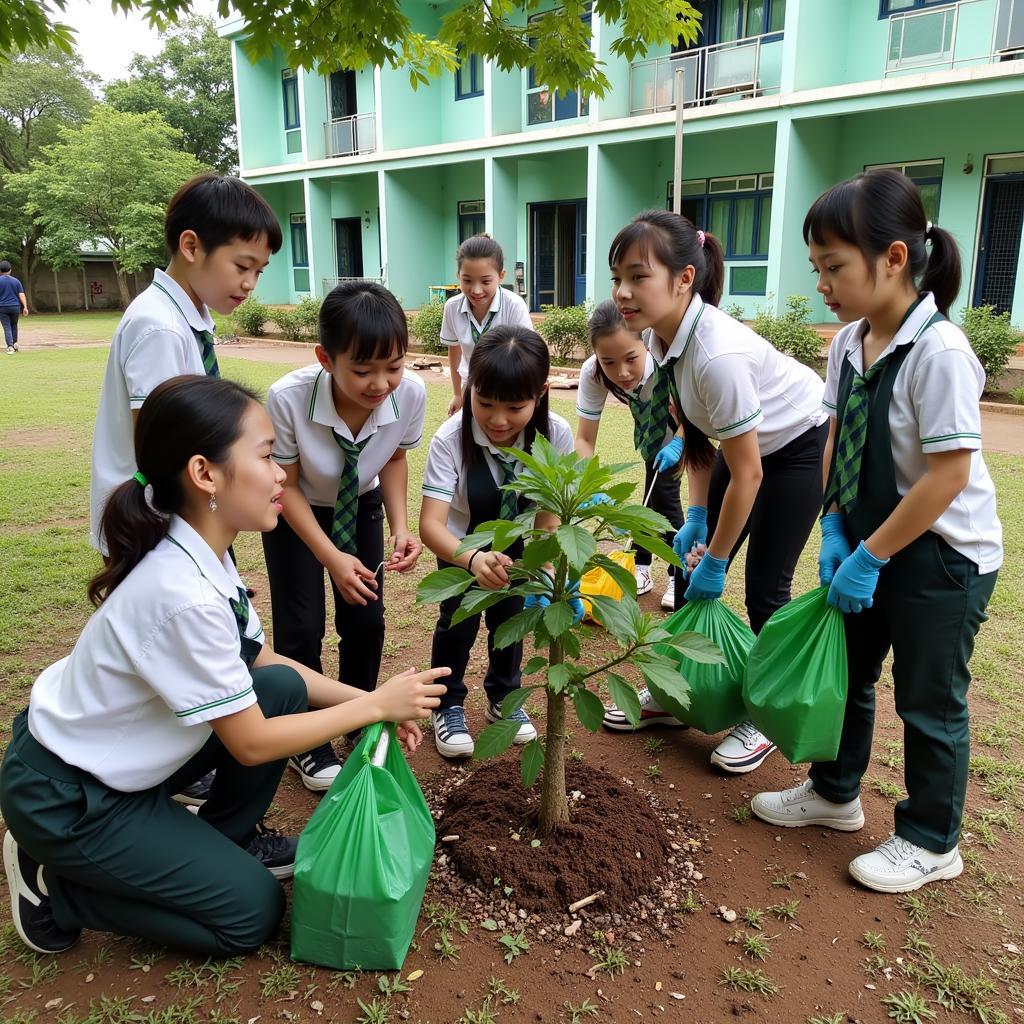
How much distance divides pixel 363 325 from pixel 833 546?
4.52 ft

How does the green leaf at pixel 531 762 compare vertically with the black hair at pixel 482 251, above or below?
below

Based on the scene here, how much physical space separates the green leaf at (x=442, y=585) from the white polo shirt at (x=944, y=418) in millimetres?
1068

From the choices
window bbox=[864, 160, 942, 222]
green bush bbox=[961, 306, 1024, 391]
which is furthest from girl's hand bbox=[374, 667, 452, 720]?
window bbox=[864, 160, 942, 222]

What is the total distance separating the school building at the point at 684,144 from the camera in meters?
11.8

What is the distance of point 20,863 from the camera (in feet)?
6.32

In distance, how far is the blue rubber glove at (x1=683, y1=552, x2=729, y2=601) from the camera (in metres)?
2.65

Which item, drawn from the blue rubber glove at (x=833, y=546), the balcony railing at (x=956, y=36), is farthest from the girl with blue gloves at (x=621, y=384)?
the balcony railing at (x=956, y=36)

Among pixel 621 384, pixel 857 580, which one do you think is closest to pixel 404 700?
pixel 857 580

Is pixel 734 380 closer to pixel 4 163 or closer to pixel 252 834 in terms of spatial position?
pixel 252 834

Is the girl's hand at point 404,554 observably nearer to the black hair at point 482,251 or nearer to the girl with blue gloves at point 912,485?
the girl with blue gloves at point 912,485

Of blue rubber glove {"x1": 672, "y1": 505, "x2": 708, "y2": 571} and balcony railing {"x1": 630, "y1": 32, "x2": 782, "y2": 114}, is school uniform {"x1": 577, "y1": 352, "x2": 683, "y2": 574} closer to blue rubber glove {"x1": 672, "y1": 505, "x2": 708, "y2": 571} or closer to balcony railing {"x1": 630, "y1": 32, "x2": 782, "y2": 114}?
blue rubber glove {"x1": 672, "y1": 505, "x2": 708, "y2": 571}

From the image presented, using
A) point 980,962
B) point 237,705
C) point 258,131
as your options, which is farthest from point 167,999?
point 258,131

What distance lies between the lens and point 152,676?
5.72ft

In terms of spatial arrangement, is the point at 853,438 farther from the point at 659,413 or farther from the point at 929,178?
the point at 929,178
